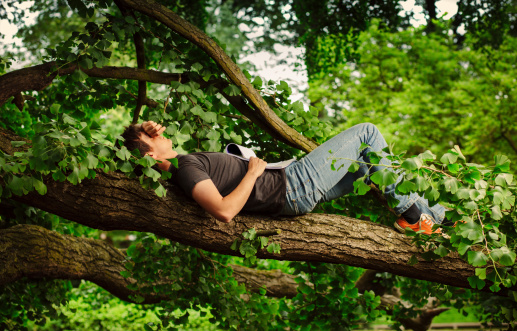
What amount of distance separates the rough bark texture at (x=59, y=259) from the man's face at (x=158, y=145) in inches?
56.6

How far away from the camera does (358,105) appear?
15055 mm

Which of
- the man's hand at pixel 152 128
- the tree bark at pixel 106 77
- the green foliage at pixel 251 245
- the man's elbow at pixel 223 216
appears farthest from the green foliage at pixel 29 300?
the man's elbow at pixel 223 216

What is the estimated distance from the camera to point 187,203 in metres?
2.92

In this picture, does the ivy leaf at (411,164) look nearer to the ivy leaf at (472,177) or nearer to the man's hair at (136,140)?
the ivy leaf at (472,177)

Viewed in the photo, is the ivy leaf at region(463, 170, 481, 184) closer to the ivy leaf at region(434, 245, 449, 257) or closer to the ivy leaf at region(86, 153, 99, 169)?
the ivy leaf at region(434, 245, 449, 257)

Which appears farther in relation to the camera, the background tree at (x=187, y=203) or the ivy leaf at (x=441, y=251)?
the ivy leaf at (x=441, y=251)

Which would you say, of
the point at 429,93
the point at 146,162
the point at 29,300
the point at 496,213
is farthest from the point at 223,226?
the point at 429,93

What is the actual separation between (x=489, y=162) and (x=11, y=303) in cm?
1297

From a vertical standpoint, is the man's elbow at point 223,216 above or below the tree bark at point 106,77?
below

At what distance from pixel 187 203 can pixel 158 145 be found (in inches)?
20.7

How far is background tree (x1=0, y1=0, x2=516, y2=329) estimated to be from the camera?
2.38 m

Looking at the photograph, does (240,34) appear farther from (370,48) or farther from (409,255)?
(409,255)

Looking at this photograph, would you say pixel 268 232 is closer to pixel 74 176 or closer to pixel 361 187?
pixel 361 187

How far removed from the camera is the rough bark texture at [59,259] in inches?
142
